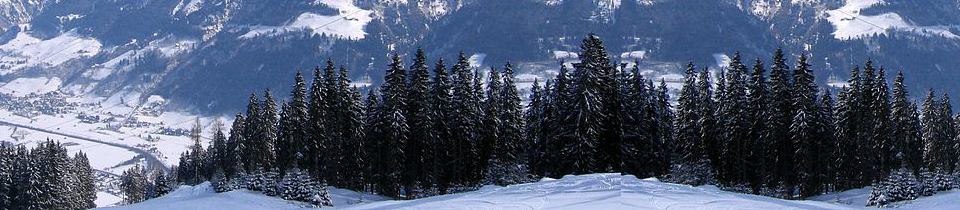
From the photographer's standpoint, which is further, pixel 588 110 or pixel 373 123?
pixel 373 123

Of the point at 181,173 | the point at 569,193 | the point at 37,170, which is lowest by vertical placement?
the point at 181,173

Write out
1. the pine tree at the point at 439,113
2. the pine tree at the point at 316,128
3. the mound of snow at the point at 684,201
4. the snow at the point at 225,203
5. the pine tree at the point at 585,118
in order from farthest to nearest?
the pine tree at the point at 316,128
the pine tree at the point at 439,113
the pine tree at the point at 585,118
the snow at the point at 225,203
the mound of snow at the point at 684,201

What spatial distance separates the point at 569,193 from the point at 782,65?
57346 mm

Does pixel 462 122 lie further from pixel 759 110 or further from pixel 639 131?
pixel 759 110

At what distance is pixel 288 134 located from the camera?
100125 mm

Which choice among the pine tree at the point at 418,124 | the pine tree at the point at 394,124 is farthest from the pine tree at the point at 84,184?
the pine tree at the point at 418,124

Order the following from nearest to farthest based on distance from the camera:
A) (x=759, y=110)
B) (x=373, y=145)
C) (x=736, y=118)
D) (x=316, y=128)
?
(x=759, y=110), (x=736, y=118), (x=373, y=145), (x=316, y=128)

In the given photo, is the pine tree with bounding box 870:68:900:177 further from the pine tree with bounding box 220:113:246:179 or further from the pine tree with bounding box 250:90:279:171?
the pine tree with bounding box 220:113:246:179

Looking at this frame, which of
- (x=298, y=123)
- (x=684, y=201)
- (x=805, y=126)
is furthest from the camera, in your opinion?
(x=298, y=123)

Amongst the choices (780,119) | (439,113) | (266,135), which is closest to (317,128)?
(439,113)

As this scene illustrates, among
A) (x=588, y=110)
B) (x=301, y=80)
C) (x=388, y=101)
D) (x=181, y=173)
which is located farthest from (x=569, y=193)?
(x=181, y=173)

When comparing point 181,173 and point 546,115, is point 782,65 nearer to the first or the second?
point 546,115

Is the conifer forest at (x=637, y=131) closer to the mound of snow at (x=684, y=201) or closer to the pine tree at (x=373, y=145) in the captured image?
the pine tree at (x=373, y=145)

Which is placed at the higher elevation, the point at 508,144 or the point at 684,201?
the point at 684,201
